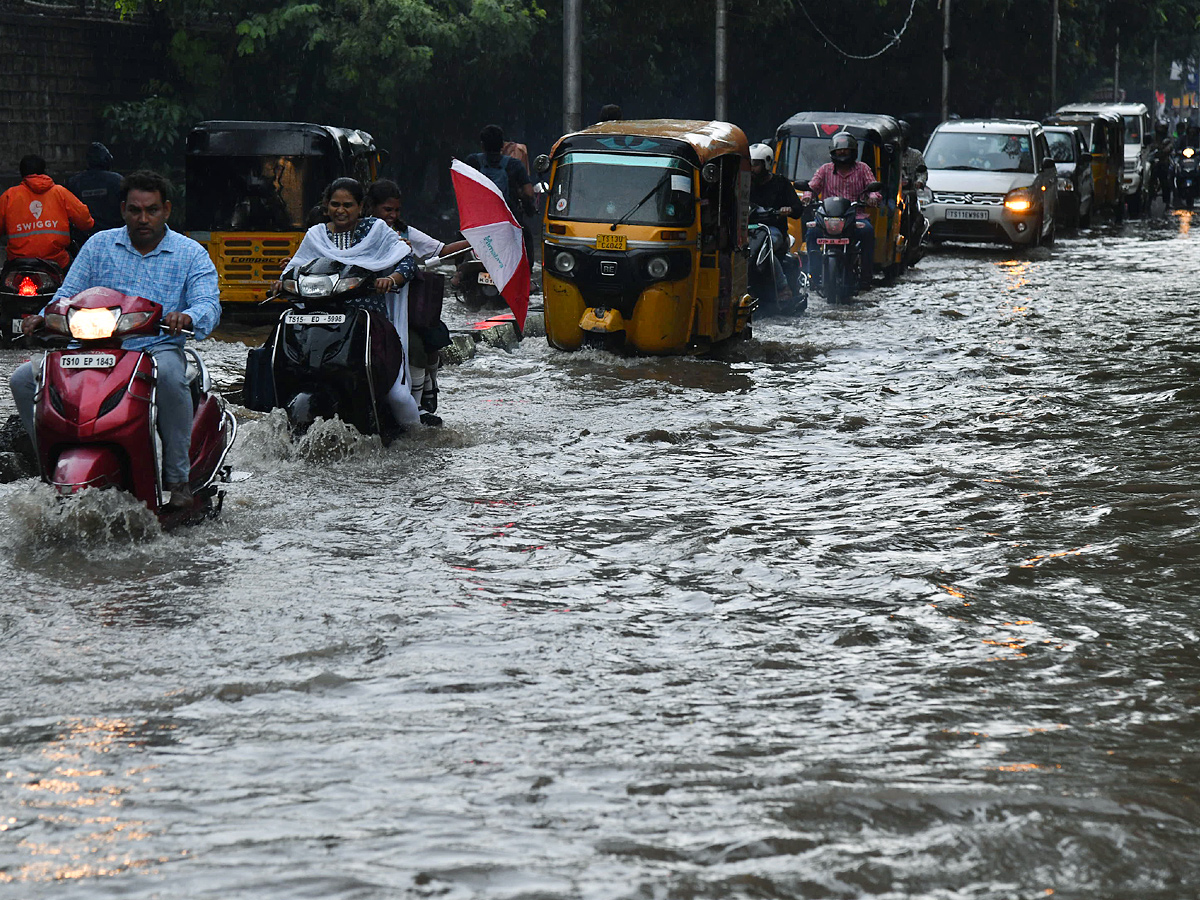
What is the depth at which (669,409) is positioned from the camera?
1130 cm

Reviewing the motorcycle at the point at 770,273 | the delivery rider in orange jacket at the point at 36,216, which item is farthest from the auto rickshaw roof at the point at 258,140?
the motorcycle at the point at 770,273

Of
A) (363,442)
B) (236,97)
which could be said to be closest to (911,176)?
(236,97)

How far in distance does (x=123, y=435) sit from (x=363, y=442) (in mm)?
2383

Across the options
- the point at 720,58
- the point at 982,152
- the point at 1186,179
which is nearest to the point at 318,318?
the point at 720,58

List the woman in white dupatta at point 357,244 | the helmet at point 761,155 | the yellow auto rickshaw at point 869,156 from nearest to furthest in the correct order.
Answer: the woman in white dupatta at point 357,244, the helmet at point 761,155, the yellow auto rickshaw at point 869,156

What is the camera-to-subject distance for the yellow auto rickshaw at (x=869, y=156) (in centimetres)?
2077

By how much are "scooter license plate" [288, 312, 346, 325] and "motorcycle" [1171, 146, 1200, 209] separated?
37.6 m

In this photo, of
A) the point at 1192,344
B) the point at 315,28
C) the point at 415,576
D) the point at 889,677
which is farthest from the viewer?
the point at 315,28

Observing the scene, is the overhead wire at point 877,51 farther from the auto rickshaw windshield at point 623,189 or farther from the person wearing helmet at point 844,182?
the auto rickshaw windshield at point 623,189

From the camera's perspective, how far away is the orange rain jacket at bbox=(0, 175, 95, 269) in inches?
550

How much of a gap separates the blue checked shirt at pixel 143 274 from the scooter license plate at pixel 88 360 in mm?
390

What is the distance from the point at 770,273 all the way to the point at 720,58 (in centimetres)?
1114

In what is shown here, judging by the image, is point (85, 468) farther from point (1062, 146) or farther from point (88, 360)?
point (1062, 146)

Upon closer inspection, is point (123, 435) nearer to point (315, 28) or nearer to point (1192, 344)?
point (1192, 344)
